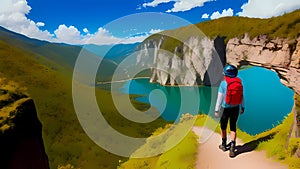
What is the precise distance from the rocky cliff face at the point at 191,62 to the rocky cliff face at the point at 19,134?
110474 millimetres

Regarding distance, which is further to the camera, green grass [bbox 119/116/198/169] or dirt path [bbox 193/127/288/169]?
green grass [bbox 119/116/198/169]

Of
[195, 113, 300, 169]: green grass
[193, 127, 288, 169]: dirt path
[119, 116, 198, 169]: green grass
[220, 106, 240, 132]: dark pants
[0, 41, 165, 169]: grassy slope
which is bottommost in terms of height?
[0, 41, 165, 169]: grassy slope

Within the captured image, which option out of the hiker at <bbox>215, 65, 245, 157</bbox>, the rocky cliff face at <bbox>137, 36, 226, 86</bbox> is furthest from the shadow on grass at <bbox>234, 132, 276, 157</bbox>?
the rocky cliff face at <bbox>137, 36, 226, 86</bbox>

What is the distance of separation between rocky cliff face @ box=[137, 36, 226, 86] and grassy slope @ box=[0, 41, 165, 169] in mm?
46245

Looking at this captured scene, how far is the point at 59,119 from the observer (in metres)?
67.5

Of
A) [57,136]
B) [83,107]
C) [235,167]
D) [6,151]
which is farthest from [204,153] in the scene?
[83,107]

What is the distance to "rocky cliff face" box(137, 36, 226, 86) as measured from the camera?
131 m

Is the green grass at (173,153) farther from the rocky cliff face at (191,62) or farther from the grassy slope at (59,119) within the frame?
the rocky cliff face at (191,62)

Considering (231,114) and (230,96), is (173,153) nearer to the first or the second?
(231,114)

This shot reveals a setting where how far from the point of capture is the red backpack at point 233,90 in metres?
10.3

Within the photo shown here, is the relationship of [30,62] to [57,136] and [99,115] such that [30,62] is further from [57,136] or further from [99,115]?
[57,136]

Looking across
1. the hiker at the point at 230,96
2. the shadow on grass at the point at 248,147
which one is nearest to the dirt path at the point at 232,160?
the shadow on grass at the point at 248,147

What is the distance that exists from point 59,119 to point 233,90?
63.6m

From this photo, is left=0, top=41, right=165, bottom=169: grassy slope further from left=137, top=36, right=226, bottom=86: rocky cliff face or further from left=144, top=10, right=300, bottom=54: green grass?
left=137, top=36, right=226, bottom=86: rocky cliff face
